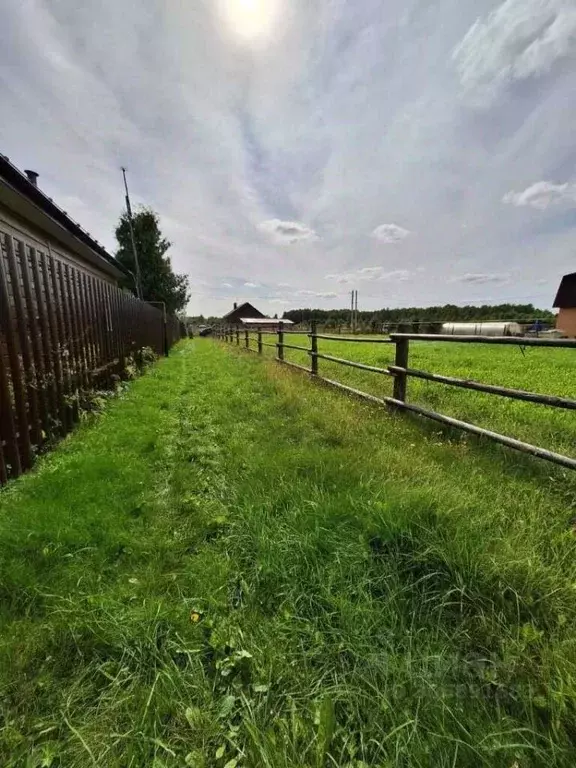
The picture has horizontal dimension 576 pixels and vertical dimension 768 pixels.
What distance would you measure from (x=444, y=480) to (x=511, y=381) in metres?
4.89

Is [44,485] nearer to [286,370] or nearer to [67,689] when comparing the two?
[67,689]

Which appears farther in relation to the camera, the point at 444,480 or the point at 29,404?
the point at 29,404

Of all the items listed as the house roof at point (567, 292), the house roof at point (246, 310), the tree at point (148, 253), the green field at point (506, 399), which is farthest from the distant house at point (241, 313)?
the green field at point (506, 399)

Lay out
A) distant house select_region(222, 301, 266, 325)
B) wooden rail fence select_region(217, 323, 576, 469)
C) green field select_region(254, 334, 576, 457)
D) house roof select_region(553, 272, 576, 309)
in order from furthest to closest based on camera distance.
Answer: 1. distant house select_region(222, 301, 266, 325)
2. house roof select_region(553, 272, 576, 309)
3. green field select_region(254, 334, 576, 457)
4. wooden rail fence select_region(217, 323, 576, 469)

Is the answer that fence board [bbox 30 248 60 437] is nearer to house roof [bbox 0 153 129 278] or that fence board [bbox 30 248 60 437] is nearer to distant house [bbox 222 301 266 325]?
house roof [bbox 0 153 129 278]

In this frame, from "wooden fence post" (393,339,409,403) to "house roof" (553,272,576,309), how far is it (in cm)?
3298

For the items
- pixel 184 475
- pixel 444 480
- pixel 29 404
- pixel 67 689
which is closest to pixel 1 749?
pixel 67 689

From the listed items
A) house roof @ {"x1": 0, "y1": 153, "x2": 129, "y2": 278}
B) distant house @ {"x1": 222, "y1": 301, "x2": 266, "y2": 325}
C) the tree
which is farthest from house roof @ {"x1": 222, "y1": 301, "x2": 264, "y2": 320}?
house roof @ {"x1": 0, "y1": 153, "x2": 129, "y2": 278}

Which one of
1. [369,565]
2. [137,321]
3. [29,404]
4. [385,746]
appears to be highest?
[137,321]

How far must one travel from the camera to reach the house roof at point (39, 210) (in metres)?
5.93

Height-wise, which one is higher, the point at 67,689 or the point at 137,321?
the point at 137,321

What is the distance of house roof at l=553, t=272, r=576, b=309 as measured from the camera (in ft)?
91.8

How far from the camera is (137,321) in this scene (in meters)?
9.70

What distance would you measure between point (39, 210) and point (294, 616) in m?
8.65
